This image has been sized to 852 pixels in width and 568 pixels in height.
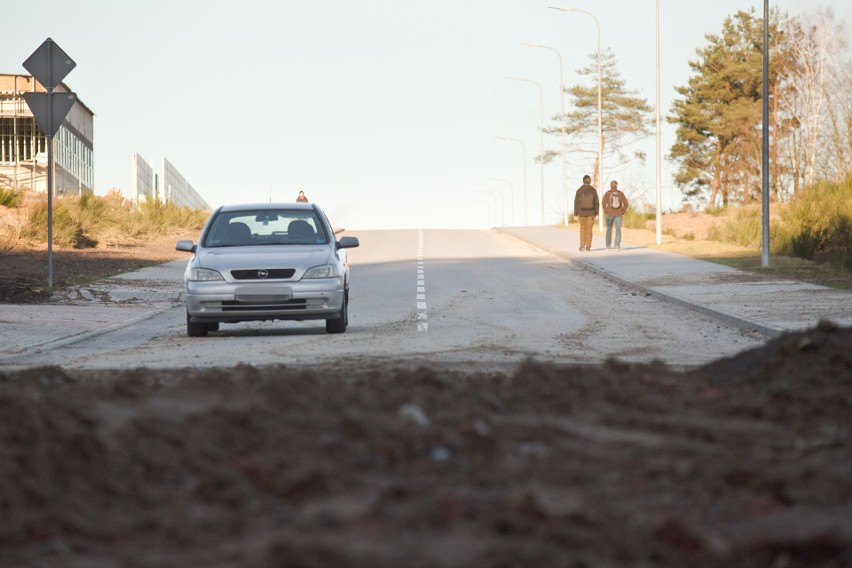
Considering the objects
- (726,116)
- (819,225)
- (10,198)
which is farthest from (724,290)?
(726,116)

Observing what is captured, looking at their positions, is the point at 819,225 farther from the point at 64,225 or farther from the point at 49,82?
the point at 49,82

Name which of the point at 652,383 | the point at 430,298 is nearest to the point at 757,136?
the point at 430,298

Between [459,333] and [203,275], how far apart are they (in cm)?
306

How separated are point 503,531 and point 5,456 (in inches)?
84.9

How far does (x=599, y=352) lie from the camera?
13258 mm

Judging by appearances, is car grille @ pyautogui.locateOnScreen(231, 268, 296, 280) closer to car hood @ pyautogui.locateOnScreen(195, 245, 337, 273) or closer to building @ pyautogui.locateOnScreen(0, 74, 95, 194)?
car hood @ pyautogui.locateOnScreen(195, 245, 337, 273)

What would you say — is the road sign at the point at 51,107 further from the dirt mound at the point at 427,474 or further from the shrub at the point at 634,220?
the shrub at the point at 634,220

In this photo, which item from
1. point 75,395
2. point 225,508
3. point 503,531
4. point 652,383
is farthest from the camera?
point 652,383

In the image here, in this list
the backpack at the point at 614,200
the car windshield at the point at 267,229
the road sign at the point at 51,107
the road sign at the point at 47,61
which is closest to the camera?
the car windshield at the point at 267,229

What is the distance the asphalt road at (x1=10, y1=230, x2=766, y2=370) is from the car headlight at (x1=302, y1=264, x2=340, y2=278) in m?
0.72

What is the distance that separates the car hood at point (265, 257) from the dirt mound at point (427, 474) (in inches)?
319

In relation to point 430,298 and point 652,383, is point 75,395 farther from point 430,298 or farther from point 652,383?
point 430,298

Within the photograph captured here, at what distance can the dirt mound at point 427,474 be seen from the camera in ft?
15.4

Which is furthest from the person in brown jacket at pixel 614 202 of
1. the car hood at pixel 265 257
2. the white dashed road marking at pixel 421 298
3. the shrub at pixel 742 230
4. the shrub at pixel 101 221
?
the car hood at pixel 265 257
